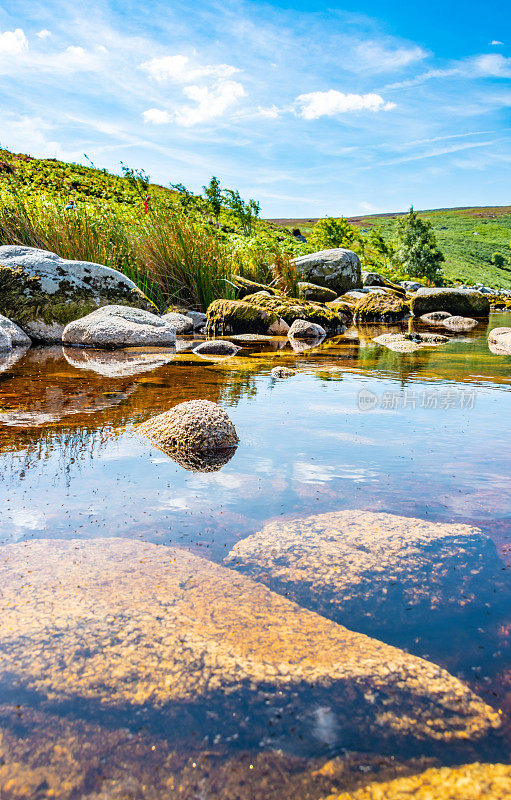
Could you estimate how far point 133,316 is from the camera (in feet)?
31.9

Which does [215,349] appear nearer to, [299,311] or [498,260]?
[299,311]

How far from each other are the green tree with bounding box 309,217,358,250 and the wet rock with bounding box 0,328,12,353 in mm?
20312

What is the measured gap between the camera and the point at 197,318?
505 inches

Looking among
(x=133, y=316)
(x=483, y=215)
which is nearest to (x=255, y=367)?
(x=133, y=316)

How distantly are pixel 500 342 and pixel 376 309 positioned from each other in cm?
671

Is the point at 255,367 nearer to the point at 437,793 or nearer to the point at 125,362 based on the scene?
the point at 125,362

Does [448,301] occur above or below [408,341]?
above

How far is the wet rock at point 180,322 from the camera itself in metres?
11.7

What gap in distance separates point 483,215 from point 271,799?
430 feet

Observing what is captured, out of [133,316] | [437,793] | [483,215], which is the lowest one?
[437,793]

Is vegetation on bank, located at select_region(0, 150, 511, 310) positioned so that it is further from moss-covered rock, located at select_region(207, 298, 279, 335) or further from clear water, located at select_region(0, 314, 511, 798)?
clear water, located at select_region(0, 314, 511, 798)

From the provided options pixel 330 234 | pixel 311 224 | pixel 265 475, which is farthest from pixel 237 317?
pixel 311 224

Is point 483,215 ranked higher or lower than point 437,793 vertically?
higher

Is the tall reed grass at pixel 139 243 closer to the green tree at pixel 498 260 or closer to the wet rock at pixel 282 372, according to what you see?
the wet rock at pixel 282 372
